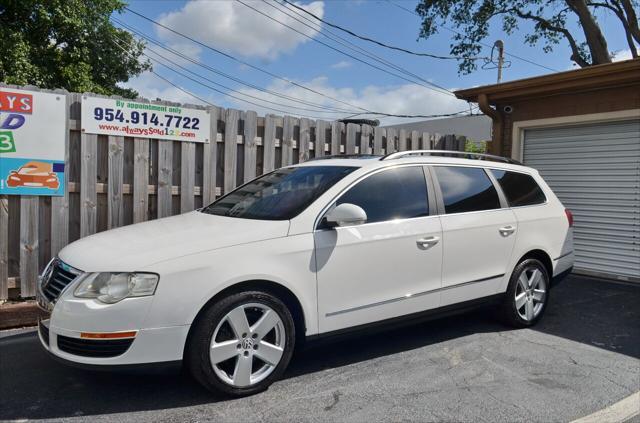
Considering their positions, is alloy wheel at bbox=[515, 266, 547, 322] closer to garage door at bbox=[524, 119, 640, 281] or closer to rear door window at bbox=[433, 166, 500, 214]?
rear door window at bbox=[433, 166, 500, 214]

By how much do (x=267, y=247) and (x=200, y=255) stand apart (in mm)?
446

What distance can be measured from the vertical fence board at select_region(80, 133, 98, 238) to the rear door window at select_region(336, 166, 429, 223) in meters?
3.03

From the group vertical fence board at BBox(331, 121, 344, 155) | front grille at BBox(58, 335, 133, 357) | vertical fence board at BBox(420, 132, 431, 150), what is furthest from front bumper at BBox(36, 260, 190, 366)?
vertical fence board at BBox(420, 132, 431, 150)

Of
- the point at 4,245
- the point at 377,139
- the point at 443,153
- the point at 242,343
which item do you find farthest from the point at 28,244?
the point at 377,139

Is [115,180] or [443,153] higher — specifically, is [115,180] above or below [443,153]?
below

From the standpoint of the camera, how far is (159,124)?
5.70 m

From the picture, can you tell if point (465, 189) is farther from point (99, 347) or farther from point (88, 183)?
point (88, 183)

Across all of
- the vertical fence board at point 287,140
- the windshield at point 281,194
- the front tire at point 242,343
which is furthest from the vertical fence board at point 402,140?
the front tire at point 242,343

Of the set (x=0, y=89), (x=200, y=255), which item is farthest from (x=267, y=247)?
(x=0, y=89)

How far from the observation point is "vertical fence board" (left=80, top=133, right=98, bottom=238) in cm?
529

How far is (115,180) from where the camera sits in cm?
550

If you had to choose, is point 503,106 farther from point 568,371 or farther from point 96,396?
point 96,396

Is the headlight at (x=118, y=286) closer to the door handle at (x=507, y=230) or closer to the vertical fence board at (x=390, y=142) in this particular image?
the door handle at (x=507, y=230)

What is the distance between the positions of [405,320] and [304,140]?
3.46 metres
